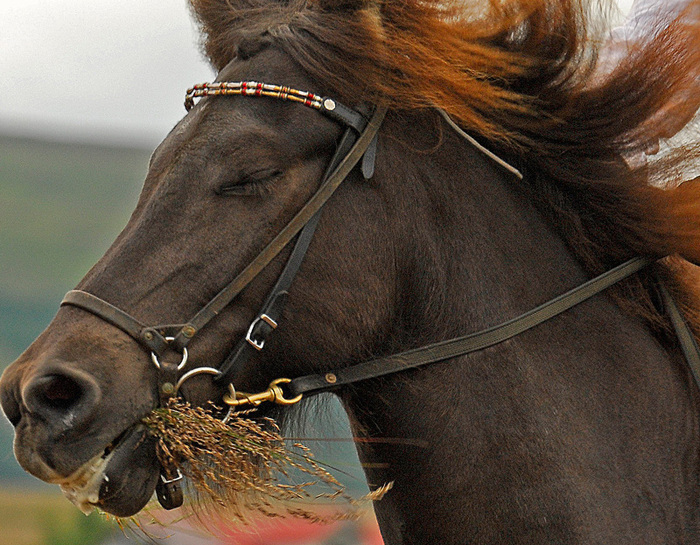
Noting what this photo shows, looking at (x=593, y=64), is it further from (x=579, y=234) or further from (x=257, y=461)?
(x=257, y=461)

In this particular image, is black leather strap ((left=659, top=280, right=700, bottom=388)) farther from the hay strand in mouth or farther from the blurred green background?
the blurred green background

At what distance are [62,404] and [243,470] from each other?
0.45 meters

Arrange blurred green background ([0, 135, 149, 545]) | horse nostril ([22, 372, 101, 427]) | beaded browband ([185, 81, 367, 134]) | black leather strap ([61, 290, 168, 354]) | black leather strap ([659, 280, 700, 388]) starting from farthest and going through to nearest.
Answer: blurred green background ([0, 135, 149, 545]), black leather strap ([659, 280, 700, 388]), beaded browband ([185, 81, 367, 134]), black leather strap ([61, 290, 168, 354]), horse nostril ([22, 372, 101, 427])

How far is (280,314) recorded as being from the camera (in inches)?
79.0

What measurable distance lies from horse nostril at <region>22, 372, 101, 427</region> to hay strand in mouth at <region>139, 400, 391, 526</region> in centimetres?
16

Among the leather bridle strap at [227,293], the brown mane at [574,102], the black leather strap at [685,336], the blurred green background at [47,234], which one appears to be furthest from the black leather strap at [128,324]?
the blurred green background at [47,234]

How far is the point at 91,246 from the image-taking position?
5.86 metres

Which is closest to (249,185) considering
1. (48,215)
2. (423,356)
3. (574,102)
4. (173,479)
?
(423,356)

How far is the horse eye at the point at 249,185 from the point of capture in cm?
200

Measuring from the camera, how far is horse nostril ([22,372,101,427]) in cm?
176

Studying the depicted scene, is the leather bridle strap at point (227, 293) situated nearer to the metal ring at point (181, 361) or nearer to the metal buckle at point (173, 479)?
the metal ring at point (181, 361)

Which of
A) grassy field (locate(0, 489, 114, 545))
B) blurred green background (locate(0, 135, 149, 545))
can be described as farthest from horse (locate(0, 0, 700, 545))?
grassy field (locate(0, 489, 114, 545))

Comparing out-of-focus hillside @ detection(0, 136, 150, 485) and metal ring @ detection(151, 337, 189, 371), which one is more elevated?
out-of-focus hillside @ detection(0, 136, 150, 485)

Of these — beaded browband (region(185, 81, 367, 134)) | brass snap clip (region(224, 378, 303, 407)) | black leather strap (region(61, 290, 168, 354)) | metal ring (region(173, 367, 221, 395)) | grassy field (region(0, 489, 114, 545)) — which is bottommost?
grassy field (region(0, 489, 114, 545))
